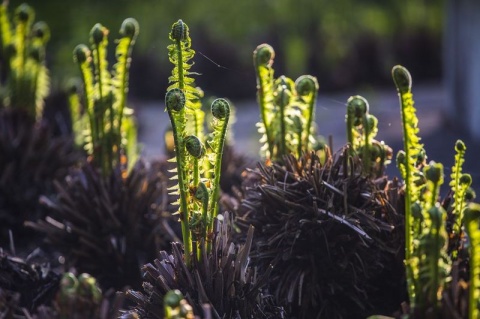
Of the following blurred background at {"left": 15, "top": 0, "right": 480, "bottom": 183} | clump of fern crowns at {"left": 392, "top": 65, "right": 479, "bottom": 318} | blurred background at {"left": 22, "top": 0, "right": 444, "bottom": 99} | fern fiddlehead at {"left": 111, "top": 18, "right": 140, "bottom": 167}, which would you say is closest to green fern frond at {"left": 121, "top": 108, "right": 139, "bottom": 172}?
fern fiddlehead at {"left": 111, "top": 18, "right": 140, "bottom": 167}

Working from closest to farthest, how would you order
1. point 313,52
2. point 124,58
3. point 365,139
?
point 365,139 → point 124,58 → point 313,52

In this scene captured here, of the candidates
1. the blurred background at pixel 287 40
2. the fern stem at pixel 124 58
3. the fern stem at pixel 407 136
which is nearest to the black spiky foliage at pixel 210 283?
the fern stem at pixel 407 136

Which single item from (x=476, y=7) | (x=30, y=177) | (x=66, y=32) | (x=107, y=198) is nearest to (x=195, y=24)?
(x=66, y=32)

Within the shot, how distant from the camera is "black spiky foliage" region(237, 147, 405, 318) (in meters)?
1.30

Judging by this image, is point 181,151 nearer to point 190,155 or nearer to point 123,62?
point 190,155

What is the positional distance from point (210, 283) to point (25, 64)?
1324mm

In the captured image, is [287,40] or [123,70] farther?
[287,40]

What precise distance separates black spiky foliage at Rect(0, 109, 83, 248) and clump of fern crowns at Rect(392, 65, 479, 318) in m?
1.14

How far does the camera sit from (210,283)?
121cm

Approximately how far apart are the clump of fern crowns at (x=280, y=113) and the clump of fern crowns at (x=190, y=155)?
0.32 metres

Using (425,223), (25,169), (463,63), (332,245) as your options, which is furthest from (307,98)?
(463,63)

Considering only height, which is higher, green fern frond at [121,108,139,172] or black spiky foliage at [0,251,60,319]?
green fern frond at [121,108,139,172]

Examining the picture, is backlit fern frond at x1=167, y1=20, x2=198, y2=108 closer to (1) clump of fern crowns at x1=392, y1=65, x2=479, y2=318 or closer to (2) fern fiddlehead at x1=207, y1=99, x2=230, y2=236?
(2) fern fiddlehead at x1=207, y1=99, x2=230, y2=236

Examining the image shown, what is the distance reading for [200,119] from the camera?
54.2 inches
